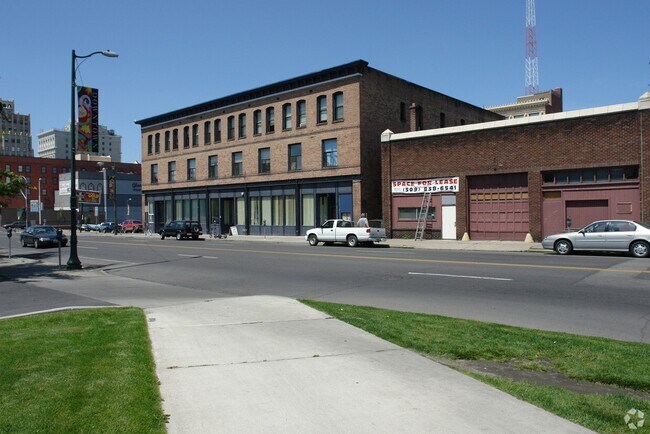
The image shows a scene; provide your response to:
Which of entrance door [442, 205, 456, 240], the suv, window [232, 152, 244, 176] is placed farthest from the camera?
window [232, 152, 244, 176]

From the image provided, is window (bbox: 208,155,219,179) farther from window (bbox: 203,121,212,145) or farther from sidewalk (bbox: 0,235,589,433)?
sidewalk (bbox: 0,235,589,433)

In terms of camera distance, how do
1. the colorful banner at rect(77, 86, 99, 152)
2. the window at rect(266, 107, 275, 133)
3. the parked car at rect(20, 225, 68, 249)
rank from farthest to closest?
1. the window at rect(266, 107, 275, 133)
2. the parked car at rect(20, 225, 68, 249)
3. the colorful banner at rect(77, 86, 99, 152)

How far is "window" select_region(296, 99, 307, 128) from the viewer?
39.7m

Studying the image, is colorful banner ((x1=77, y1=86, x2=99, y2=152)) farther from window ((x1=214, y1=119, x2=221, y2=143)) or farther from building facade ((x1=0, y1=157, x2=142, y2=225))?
building facade ((x1=0, y1=157, x2=142, y2=225))

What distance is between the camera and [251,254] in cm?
2383

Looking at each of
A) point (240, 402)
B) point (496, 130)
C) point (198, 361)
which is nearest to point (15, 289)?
point (198, 361)

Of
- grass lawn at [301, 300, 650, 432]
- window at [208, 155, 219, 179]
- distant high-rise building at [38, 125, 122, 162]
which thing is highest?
distant high-rise building at [38, 125, 122, 162]

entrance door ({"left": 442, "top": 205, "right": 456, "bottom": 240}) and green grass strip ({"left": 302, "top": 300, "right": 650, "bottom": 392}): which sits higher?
entrance door ({"left": 442, "top": 205, "right": 456, "bottom": 240})

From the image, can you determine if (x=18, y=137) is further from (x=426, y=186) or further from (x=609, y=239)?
(x=609, y=239)

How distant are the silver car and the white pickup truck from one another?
962 cm

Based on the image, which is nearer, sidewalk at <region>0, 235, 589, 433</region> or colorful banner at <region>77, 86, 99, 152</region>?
sidewalk at <region>0, 235, 589, 433</region>

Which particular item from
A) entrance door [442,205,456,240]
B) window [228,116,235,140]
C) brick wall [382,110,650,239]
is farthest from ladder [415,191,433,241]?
window [228,116,235,140]

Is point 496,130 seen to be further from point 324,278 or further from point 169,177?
point 169,177

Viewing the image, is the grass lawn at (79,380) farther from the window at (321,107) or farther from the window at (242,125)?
the window at (242,125)
